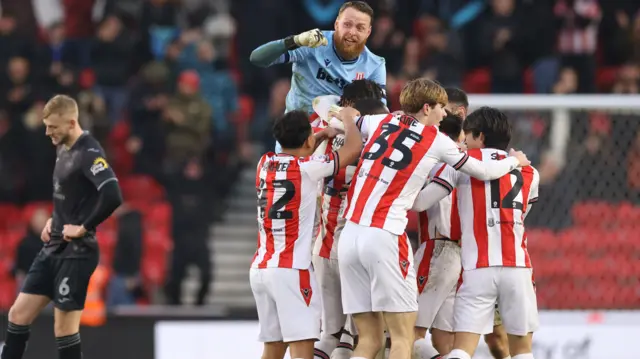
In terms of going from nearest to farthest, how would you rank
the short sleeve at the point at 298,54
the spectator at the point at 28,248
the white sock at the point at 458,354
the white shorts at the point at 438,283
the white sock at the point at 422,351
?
the white sock at the point at 458,354 → the white shorts at the point at 438,283 → the white sock at the point at 422,351 → the short sleeve at the point at 298,54 → the spectator at the point at 28,248

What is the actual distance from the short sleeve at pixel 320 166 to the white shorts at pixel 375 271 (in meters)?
0.35

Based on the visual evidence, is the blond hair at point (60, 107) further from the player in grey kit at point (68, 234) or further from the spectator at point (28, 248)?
the spectator at point (28, 248)

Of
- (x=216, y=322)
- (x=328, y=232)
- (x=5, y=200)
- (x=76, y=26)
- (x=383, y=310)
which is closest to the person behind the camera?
(x=383, y=310)

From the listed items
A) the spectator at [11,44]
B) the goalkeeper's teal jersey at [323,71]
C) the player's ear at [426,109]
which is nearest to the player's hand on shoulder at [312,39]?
the goalkeeper's teal jersey at [323,71]

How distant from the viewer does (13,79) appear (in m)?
13.8

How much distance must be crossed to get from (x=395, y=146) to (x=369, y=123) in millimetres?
302

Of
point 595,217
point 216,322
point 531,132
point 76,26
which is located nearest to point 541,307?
point 595,217

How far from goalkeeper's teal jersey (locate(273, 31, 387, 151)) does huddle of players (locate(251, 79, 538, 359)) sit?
36 cm

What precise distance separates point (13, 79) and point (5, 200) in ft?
4.92

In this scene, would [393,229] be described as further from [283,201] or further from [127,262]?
[127,262]

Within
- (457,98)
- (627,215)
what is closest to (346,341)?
(457,98)

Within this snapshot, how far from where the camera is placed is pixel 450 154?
23.5 feet

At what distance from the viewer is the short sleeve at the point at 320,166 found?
23.9 ft

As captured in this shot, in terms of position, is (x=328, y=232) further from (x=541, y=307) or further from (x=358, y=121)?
(x=541, y=307)
